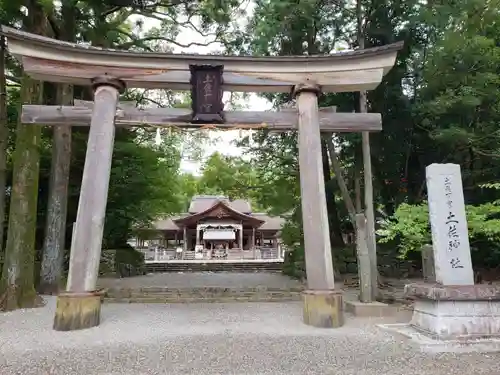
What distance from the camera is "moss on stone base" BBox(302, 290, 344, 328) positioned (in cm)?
589

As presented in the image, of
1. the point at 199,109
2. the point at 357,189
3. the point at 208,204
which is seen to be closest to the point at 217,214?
the point at 208,204

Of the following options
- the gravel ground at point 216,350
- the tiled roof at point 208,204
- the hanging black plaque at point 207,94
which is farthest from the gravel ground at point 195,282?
the tiled roof at point 208,204

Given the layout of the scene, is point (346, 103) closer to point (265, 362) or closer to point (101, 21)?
point (101, 21)

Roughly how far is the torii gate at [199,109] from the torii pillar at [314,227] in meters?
0.02

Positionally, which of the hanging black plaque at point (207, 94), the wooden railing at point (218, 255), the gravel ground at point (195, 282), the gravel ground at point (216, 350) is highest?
the hanging black plaque at point (207, 94)

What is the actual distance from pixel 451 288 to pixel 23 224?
305 inches

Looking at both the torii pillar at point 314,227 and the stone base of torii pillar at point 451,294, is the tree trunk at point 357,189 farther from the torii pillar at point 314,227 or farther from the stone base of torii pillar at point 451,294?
the stone base of torii pillar at point 451,294

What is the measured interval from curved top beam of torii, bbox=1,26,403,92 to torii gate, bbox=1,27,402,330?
0.7 inches

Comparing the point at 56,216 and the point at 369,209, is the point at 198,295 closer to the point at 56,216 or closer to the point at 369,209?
the point at 56,216

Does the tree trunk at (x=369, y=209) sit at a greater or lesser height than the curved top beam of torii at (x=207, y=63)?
lesser

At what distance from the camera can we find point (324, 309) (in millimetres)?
5914

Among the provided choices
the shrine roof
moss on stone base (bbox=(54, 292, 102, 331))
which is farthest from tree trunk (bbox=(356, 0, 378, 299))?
the shrine roof

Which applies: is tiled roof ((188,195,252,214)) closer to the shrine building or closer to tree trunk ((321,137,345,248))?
the shrine building

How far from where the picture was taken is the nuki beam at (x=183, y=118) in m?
6.62
